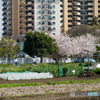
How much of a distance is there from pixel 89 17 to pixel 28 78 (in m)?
97.9

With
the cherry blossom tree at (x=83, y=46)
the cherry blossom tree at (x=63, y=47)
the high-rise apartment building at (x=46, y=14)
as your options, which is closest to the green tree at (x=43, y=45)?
the cherry blossom tree at (x=63, y=47)

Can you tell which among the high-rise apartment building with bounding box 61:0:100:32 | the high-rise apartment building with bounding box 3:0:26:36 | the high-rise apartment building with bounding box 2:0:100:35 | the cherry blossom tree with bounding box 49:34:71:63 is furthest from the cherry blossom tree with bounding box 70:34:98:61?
the high-rise apartment building with bounding box 3:0:26:36

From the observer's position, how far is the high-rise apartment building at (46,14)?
98.0 metres

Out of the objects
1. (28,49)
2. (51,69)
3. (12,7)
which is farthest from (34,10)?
(51,69)

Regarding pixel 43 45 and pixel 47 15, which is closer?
pixel 43 45

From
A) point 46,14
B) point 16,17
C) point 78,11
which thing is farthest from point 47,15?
point 78,11

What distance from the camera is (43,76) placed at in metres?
18.9

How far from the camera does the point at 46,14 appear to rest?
97750 millimetres

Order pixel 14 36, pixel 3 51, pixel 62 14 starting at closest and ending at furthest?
pixel 3 51
pixel 14 36
pixel 62 14

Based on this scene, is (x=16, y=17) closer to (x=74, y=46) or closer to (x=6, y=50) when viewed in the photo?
(x=74, y=46)

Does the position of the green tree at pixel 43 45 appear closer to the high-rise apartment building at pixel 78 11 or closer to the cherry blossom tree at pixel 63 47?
the cherry blossom tree at pixel 63 47

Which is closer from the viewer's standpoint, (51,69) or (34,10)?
(51,69)

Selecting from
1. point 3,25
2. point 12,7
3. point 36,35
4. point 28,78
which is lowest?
point 28,78

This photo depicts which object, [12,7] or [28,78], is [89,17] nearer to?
[12,7]
